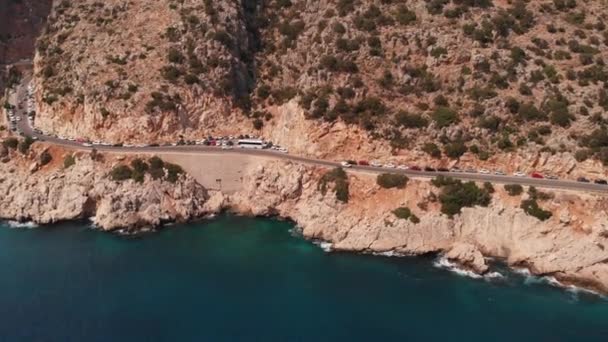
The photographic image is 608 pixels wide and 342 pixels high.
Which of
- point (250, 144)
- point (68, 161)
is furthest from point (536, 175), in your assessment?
point (68, 161)

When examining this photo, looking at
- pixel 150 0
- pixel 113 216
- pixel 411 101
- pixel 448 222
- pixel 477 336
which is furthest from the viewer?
pixel 150 0

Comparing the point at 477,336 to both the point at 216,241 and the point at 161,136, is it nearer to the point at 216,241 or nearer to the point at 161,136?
the point at 216,241

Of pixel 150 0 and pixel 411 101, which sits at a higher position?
pixel 150 0

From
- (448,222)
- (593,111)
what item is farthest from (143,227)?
(593,111)

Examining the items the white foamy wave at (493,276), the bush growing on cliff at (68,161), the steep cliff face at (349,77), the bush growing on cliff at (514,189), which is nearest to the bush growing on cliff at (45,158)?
the bush growing on cliff at (68,161)

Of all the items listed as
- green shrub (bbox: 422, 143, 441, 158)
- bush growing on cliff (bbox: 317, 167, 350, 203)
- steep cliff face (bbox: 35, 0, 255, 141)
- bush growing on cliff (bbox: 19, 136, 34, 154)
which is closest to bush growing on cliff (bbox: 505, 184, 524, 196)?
green shrub (bbox: 422, 143, 441, 158)

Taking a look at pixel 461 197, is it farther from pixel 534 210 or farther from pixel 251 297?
pixel 251 297
